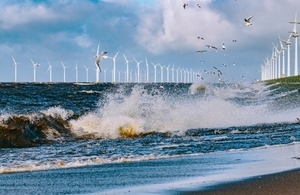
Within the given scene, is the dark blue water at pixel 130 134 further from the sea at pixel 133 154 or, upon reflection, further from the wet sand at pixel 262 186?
the wet sand at pixel 262 186

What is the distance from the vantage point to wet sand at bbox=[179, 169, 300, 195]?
32.0 feet

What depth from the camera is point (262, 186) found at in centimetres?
1022

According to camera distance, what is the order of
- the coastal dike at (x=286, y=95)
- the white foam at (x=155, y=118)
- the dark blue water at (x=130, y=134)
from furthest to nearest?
the coastal dike at (x=286, y=95)
the white foam at (x=155, y=118)
the dark blue water at (x=130, y=134)

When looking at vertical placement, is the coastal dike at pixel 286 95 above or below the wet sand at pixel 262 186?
above

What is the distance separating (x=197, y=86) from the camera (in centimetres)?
9600

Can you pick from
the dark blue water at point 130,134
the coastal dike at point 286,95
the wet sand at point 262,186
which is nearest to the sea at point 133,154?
the dark blue water at point 130,134

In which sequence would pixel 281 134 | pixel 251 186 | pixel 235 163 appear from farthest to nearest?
pixel 281 134, pixel 235 163, pixel 251 186

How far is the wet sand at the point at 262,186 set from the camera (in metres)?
9.74

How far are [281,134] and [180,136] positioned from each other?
3742 millimetres

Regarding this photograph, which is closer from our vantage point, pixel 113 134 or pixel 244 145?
pixel 244 145

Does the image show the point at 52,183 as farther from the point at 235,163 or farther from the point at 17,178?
the point at 235,163

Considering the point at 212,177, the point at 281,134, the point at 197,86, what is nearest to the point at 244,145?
the point at 281,134

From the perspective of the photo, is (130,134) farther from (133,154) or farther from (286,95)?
(286,95)

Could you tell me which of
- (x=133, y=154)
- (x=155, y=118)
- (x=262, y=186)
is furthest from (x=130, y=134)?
(x=262, y=186)
